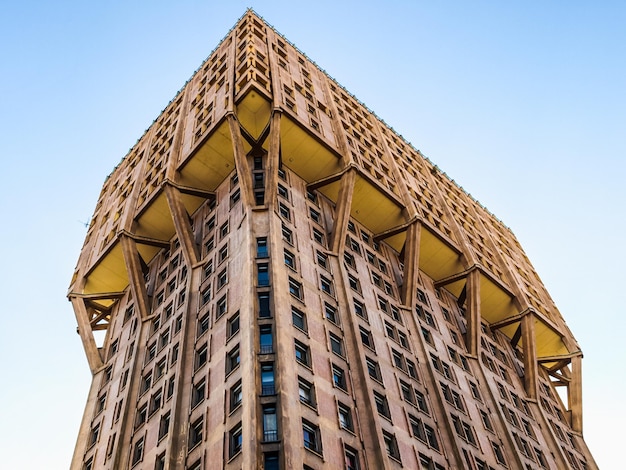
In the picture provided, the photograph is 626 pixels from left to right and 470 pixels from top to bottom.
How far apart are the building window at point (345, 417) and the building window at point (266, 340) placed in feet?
14.0

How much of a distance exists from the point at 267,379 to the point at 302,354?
337cm

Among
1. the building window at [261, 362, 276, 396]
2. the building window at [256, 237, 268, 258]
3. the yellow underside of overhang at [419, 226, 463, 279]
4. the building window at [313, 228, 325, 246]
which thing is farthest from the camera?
the yellow underside of overhang at [419, 226, 463, 279]

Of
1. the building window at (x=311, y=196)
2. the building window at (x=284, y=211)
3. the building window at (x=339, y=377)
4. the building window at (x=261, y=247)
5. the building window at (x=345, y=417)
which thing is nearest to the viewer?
the building window at (x=345, y=417)

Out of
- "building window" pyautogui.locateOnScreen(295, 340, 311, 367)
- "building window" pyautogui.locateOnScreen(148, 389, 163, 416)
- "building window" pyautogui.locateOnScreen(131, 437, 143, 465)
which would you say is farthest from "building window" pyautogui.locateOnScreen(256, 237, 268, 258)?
"building window" pyautogui.locateOnScreen(131, 437, 143, 465)

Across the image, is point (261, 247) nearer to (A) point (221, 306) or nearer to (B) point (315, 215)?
(A) point (221, 306)

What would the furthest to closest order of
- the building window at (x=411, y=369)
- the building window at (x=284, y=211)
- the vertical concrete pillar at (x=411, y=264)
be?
1. the vertical concrete pillar at (x=411, y=264)
2. the building window at (x=284, y=211)
3. the building window at (x=411, y=369)

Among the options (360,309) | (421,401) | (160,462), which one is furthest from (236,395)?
(360,309)

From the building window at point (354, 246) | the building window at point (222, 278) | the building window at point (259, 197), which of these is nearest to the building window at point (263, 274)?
the building window at point (222, 278)

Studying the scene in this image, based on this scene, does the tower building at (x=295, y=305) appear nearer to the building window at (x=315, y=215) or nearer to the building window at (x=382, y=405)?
the building window at (x=382, y=405)

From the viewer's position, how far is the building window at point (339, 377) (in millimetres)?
36022

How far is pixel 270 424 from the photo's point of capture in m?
30.6

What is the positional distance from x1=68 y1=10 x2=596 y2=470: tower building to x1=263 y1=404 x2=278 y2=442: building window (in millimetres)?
96

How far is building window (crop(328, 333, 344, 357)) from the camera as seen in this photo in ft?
126

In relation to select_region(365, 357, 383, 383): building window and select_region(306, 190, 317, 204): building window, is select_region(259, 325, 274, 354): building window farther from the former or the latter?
select_region(306, 190, 317, 204): building window
